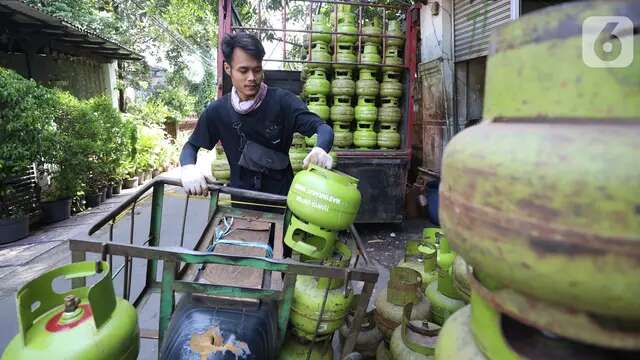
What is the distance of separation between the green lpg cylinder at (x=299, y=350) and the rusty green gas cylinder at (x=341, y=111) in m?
3.93

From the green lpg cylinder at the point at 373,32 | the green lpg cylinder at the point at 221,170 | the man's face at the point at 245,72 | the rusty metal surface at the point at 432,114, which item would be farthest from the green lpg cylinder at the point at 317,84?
the man's face at the point at 245,72

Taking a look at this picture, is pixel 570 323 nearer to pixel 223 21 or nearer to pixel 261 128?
pixel 261 128

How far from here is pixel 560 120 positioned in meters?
0.73

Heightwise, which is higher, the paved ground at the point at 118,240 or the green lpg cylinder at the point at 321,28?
the green lpg cylinder at the point at 321,28

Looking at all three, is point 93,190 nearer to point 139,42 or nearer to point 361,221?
point 361,221

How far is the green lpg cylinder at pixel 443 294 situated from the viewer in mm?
2252

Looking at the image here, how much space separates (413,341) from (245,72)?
1.83 metres

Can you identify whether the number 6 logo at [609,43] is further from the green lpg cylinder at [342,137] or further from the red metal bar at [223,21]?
the green lpg cylinder at [342,137]

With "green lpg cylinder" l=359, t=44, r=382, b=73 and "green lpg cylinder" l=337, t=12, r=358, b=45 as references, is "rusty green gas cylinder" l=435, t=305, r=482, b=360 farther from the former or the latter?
"green lpg cylinder" l=337, t=12, r=358, b=45

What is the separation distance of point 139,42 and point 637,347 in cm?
1820

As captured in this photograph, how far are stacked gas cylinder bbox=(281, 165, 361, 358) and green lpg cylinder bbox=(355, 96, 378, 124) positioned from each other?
3690mm

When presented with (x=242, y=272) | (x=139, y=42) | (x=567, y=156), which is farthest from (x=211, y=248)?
(x=139, y=42)

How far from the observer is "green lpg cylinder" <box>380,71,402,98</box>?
5449mm

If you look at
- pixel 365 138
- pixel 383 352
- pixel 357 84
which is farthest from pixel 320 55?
pixel 383 352
